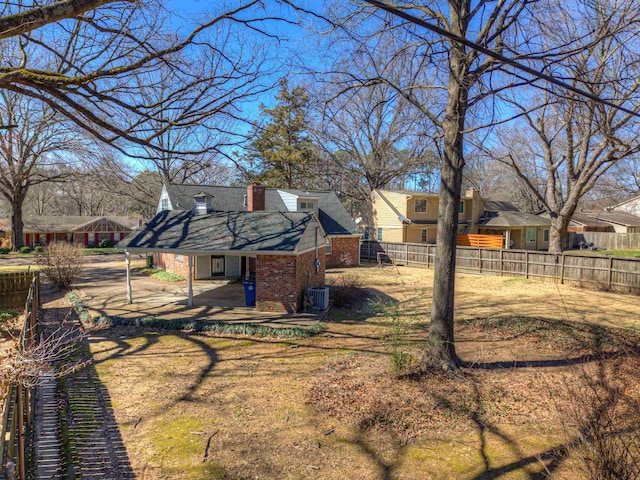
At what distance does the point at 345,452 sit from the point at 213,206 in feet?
64.4

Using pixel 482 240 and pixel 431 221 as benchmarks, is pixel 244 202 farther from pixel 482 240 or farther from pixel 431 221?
pixel 482 240

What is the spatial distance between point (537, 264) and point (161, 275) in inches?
775

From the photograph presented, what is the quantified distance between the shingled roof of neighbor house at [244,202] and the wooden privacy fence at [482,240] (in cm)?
1283

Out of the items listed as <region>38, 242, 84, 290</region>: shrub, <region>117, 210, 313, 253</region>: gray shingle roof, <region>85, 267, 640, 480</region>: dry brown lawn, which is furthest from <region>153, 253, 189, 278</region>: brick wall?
<region>85, 267, 640, 480</region>: dry brown lawn

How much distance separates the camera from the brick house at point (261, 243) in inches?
515

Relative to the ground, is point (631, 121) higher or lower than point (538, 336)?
higher

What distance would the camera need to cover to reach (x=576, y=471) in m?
4.84

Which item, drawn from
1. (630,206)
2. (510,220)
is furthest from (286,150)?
(630,206)

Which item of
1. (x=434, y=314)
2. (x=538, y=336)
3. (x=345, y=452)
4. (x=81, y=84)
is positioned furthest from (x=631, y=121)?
(x=81, y=84)

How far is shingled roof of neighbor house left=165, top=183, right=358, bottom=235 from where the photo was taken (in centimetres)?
2334

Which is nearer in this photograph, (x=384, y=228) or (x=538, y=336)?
(x=538, y=336)

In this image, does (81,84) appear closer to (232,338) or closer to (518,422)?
(232,338)

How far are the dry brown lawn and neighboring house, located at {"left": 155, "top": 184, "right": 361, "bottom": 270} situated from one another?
11.2 meters

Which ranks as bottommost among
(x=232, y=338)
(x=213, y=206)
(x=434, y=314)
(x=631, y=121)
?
(x=232, y=338)
